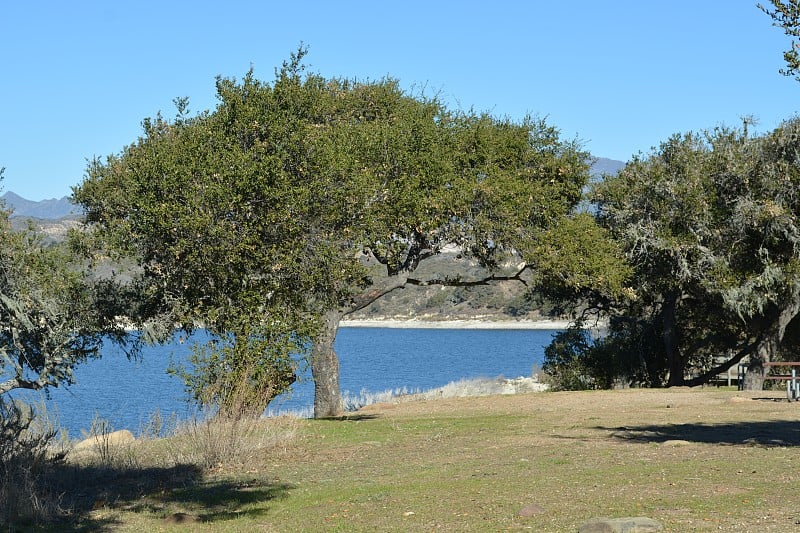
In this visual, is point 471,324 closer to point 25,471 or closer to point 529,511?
point 25,471

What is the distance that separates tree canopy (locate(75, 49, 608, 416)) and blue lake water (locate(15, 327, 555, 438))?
164cm

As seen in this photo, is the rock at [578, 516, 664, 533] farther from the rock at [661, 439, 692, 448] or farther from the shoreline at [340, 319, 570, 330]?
the shoreline at [340, 319, 570, 330]

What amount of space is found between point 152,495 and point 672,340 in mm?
24872

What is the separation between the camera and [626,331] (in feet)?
126

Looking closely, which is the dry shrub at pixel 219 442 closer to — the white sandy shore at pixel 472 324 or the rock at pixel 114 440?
the rock at pixel 114 440

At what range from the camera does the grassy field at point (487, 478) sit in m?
10.3

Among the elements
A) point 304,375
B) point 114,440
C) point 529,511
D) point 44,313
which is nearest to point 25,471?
point 44,313

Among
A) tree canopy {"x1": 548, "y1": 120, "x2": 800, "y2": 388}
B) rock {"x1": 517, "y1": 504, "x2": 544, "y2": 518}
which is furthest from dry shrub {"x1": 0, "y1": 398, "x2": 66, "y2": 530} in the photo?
tree canopy {"x1": 548, "y1": 120, "x2": 800, "y2": 388}

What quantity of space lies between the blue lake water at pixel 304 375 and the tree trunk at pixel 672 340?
525 inches

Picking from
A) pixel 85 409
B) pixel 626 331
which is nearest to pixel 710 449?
pixel 626 331

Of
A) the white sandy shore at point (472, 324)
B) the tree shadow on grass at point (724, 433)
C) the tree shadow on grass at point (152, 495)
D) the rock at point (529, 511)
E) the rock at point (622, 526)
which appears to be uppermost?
the rock at point (622, 526)

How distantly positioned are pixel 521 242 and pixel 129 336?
1077cm

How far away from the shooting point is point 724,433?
16.7 metres

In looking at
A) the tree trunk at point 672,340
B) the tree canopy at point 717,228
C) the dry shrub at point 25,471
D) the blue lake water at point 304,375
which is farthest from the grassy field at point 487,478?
the tree trunk at point 672,340
